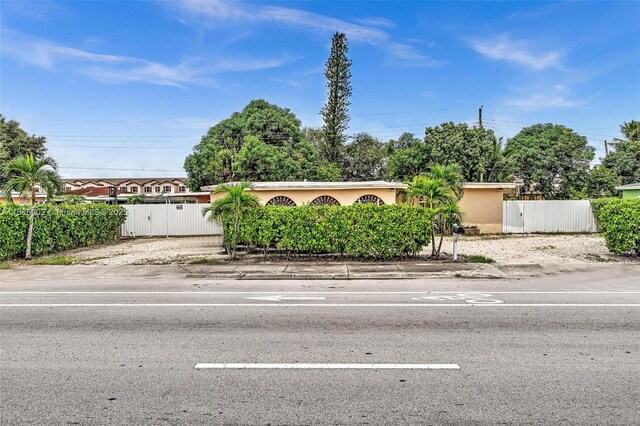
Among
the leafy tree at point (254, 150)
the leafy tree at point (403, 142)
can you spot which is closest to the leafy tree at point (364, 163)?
the leafy tree at point (403, 142)

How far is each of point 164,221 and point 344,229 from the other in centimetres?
1671

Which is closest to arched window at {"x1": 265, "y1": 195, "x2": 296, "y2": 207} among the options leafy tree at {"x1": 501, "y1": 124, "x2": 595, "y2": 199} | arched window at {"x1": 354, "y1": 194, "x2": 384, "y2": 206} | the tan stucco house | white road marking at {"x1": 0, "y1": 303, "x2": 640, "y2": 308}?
the tan stucco house

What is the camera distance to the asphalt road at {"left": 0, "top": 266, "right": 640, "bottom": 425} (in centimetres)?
413

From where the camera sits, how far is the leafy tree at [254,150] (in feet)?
113

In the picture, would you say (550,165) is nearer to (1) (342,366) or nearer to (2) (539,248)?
(2) (539,248)

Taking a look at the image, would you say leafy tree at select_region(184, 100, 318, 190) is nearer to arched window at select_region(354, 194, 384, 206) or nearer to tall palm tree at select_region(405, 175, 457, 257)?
arched window at select_region(354, 194, 384, 206)

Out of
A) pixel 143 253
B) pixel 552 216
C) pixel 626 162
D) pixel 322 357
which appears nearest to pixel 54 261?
pixel 143 253

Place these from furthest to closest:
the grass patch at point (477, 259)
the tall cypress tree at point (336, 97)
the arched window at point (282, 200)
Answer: the tall cypress tree at point (336, 97), the arched window at point (282, 200), the grass patch at point (477, 259)

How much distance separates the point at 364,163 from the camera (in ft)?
162

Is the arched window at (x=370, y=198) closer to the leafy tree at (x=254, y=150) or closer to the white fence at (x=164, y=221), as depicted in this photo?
the white fence at (x=164, y=221)

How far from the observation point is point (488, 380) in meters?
4.80

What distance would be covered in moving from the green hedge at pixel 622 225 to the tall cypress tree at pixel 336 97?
31.7 metres

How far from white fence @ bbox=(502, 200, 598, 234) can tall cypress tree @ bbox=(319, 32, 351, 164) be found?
2254cm

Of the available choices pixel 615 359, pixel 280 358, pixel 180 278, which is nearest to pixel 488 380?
pixel 615 359
